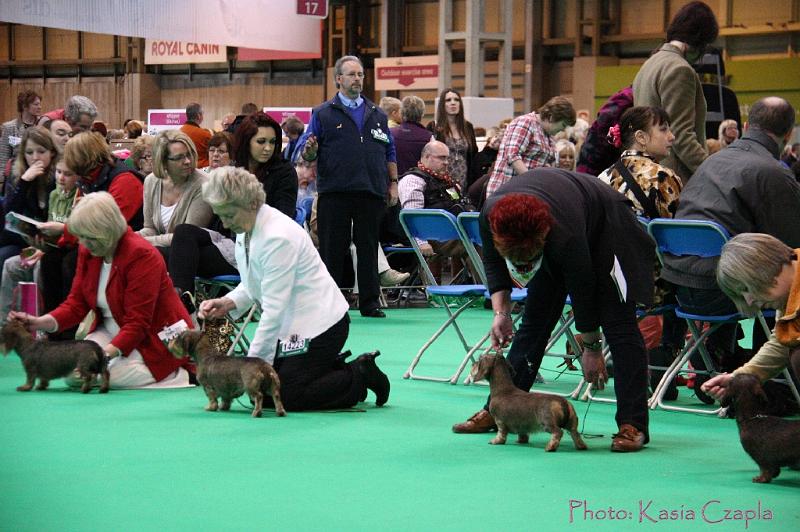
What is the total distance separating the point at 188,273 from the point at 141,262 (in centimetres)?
81

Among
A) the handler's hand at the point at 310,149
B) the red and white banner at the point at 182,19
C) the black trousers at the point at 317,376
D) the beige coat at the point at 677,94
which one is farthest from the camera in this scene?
the red and white banner at the point at 182,19

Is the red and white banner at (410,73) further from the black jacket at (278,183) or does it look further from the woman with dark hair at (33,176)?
the woman with dark hair at (33,176)

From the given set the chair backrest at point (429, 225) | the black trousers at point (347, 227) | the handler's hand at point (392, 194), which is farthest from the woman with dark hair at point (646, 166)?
the handler's hand at point (392, 194)

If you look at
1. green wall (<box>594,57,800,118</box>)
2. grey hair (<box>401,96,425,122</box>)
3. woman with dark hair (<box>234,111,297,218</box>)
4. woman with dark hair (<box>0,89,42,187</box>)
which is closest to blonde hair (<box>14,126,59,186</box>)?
woman with dark hair (<box>234,111,297,218</box>)

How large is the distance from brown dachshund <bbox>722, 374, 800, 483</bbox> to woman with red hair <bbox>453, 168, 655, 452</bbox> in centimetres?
46

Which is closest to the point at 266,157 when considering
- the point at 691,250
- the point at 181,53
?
the point at 691,250

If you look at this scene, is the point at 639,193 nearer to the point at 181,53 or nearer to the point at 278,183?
the point at 278,183

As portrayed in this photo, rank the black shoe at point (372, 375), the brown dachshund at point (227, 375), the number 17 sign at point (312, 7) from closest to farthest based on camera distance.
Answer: the brown dachshund at point (227, 375)
the black shoe at point (372, 375)
the number 17 sign at point (312, 7)

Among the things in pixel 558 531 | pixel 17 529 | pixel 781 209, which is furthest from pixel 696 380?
pixel 17 529

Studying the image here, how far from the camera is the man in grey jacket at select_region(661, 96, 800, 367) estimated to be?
4781 millimetres

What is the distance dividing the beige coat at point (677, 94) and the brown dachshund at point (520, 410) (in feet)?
6.51

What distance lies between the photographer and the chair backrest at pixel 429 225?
22.0 ft

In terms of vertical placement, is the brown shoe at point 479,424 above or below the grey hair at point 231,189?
below

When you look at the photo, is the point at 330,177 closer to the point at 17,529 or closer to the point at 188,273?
the point at 188,273
